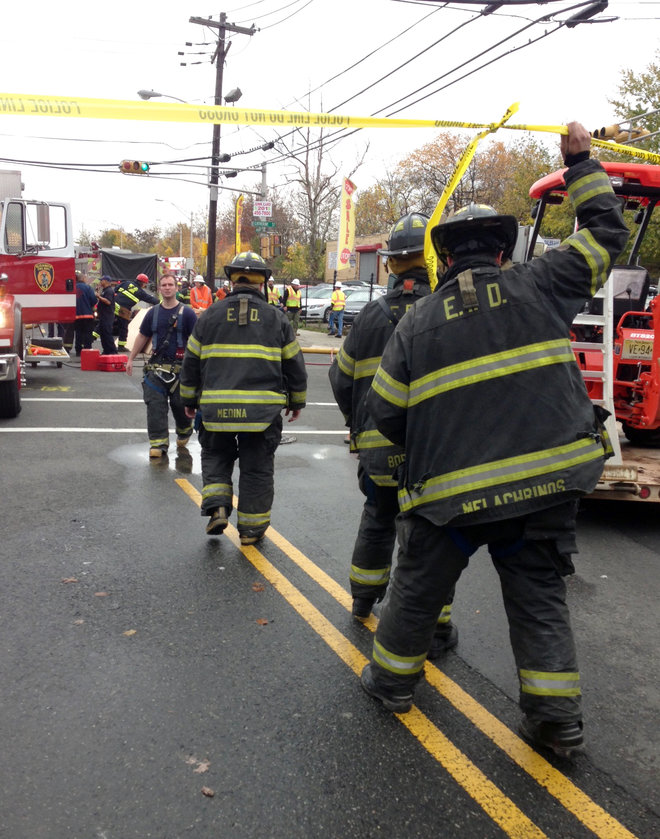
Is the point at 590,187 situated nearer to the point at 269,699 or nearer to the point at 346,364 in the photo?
the point at 346,364

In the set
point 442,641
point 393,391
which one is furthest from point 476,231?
point 442,641

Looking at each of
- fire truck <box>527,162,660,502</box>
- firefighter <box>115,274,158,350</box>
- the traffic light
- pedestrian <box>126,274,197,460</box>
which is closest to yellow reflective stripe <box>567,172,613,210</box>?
fire truck <box>527,162,660,502</box>

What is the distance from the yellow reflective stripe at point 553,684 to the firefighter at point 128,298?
853cm

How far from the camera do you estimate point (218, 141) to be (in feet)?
83.0

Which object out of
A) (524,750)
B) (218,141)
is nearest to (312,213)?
(218,141)

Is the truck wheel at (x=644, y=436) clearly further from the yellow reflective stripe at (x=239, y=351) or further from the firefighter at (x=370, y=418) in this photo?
the firefighter at (x=370, y=418)

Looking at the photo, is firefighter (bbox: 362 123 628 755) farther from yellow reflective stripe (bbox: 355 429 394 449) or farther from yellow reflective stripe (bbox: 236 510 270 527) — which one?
yellow reflective stripe (bbox: 236 510 270 527)

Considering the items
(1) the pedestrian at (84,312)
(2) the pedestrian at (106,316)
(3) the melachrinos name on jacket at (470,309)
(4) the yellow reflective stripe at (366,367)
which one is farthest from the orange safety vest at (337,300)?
(3) the melachrinos name on jacket at (470,309)

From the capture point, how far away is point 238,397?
16.0ft

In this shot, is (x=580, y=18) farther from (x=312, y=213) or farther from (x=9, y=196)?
(x=312, y=213)

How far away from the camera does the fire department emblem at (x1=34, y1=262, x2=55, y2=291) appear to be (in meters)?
12.9

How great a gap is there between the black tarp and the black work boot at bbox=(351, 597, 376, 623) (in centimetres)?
2575

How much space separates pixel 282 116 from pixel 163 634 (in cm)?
310

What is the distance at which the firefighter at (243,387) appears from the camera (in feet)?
16.1
